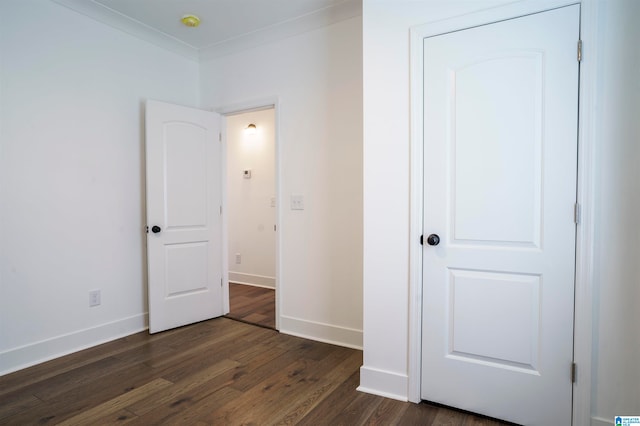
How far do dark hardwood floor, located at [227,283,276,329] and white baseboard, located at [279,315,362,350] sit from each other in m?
0.20

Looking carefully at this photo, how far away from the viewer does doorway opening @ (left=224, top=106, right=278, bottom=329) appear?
4719 mm

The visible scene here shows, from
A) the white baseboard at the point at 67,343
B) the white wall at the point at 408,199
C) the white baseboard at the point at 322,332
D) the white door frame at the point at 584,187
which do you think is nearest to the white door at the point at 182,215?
the white baseboard at the point at 67,343

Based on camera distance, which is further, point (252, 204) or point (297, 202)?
point (252, 204)

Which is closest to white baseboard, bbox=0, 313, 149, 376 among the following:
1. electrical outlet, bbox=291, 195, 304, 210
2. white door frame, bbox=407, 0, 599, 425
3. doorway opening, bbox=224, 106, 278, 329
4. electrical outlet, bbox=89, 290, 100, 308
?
electrical outlet, bbox=89, 290, 100, 308

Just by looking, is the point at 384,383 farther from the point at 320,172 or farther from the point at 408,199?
the point at 320,172

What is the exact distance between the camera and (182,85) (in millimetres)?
3576

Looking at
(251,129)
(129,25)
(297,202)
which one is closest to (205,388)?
(297,202)

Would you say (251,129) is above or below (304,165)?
above

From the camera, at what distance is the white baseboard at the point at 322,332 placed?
2801 millimetres

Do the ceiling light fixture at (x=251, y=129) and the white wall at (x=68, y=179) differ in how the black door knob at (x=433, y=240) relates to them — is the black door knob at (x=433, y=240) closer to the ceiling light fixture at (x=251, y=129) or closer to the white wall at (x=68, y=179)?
the white wall at (x=68, y=179)

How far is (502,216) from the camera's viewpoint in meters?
1.82

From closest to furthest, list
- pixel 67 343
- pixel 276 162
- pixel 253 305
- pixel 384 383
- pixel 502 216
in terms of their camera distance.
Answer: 1. pixel 502 216
2. pixel 384 383
3. pixel 67 343
4. pixel 276 162
5. pixel 253 305

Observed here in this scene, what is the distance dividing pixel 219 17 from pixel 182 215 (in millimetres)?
1739

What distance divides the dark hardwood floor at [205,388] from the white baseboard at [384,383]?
0.18 ft
